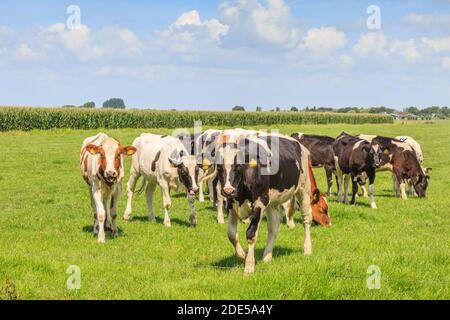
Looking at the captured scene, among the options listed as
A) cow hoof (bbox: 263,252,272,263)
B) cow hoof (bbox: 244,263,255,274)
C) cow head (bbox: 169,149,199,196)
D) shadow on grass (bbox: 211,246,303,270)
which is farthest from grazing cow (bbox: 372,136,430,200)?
cow hoof (bbox: 244,263,255,274)

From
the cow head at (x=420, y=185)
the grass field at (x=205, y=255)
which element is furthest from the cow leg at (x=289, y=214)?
the cow head at (x=420, y=185)

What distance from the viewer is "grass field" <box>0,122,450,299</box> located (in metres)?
7.86

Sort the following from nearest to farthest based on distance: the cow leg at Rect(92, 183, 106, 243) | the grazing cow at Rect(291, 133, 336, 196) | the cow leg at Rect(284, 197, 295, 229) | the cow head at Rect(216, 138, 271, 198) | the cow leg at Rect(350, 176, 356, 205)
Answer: the cow head at Rect(216, 138, 271, 198) < the cow leg at Rect(92, 183, 106, 243) < the cow leg at Rect(284, 197, 295, 229) < the cow leg at Rect(350, 176, 356, 205) < the grazing cow at Rect(291, 133, 336, 196)

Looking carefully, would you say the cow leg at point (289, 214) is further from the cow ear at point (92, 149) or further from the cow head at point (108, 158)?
the cow ear at point (92, 149)

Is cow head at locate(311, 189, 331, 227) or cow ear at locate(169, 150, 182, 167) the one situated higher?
cow ear at locate(169, 150, 182, 167)

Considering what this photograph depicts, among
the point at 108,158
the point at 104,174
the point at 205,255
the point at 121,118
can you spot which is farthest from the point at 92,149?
the point at 121,118

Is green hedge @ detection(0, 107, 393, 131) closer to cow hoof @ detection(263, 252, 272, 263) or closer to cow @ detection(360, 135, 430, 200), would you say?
cow @ detection(360, 135, 430, 200)

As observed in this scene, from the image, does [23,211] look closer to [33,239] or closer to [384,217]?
[33,239]

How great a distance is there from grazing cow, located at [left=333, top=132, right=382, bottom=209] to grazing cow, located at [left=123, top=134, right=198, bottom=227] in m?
7.28

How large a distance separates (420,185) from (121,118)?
4907 centimetres

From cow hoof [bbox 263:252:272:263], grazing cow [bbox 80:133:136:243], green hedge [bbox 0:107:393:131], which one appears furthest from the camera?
green hedge [bbox 0:107:393:131]

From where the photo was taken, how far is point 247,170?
897cm

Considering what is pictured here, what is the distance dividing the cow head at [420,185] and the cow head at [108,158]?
44.5 feet

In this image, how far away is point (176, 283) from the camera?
323 inches
